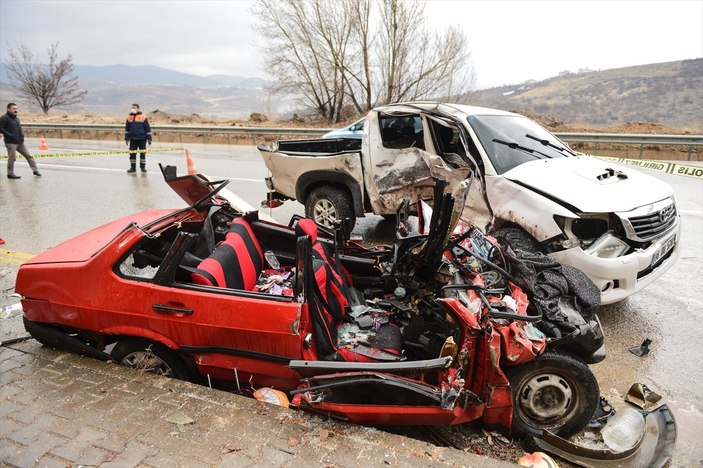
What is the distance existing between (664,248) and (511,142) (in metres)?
1.83

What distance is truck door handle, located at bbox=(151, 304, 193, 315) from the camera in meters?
2.83

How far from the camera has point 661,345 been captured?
3.80m

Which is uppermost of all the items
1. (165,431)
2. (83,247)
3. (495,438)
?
(83,247)

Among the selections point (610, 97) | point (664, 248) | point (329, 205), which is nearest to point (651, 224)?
point (664, 248)

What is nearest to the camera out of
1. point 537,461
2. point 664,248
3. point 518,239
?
point 537,461

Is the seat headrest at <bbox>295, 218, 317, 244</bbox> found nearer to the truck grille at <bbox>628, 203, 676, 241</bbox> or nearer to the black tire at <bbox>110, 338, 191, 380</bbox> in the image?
the black tire at <bbox>110, 338, 191, 380</bbox>

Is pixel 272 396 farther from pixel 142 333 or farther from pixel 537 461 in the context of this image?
pixel 537 461

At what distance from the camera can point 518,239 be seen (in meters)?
4.16

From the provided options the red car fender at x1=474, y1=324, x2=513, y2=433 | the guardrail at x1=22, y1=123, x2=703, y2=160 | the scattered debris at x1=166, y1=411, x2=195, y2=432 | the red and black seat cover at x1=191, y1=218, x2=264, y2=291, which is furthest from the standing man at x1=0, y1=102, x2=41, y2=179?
the red car fender at x1=474, y1=324, x2=513, y2=433

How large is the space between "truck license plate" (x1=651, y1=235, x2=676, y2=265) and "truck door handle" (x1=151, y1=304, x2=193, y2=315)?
3760mm

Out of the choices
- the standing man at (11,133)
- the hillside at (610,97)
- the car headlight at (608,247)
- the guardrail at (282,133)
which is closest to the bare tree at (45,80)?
the hillside at (610,97)

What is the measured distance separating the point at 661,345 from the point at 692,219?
166 inches

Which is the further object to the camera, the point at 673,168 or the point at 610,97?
the point at 610,97

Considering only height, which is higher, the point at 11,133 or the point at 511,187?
the point at 11,133
